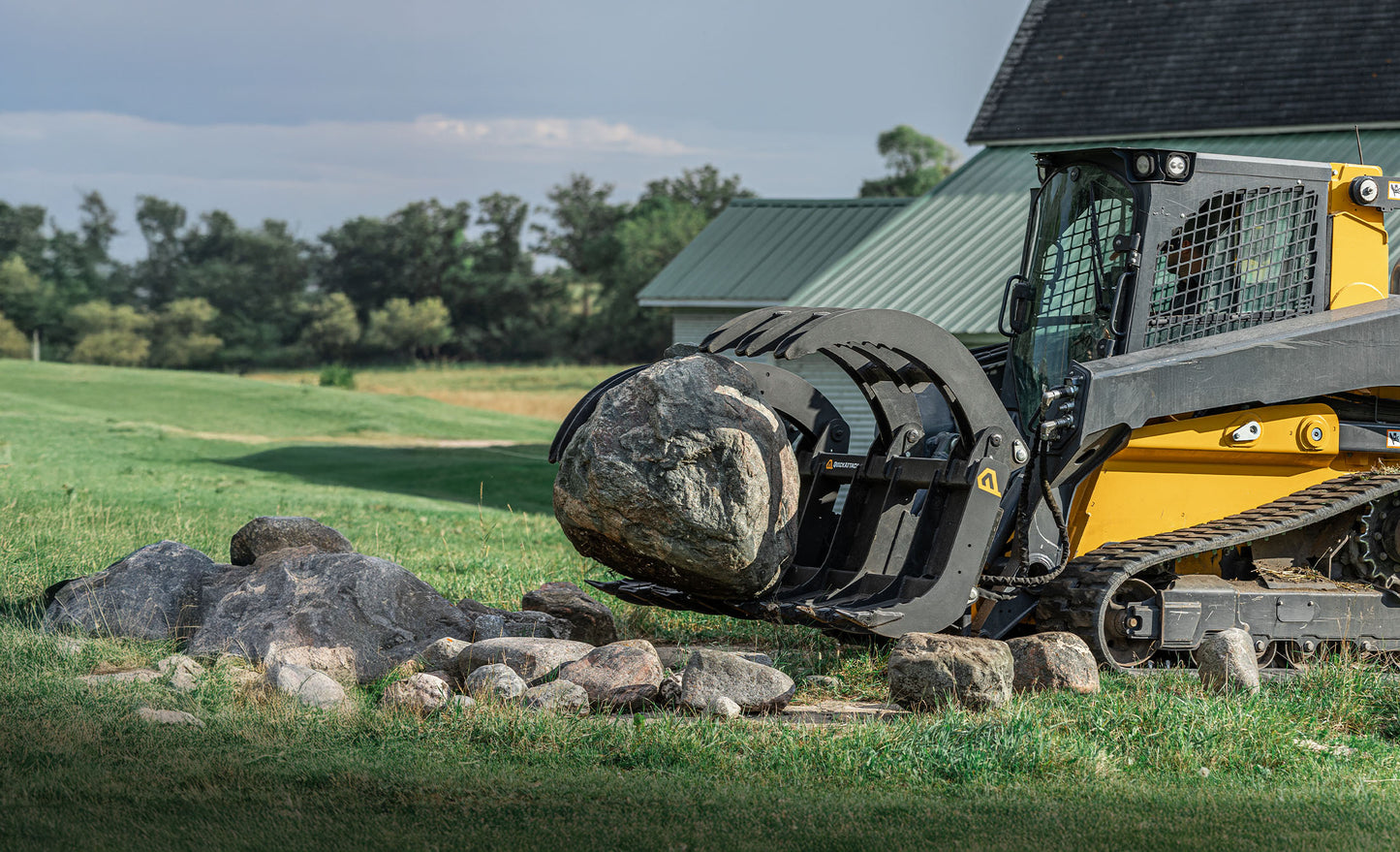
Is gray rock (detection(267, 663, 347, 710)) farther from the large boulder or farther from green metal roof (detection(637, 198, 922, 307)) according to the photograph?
green metal roof (detection(637, 198, 922, 307))

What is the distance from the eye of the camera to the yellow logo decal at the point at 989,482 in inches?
296

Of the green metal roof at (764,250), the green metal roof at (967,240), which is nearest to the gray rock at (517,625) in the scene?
the green metal roof at (967,240)

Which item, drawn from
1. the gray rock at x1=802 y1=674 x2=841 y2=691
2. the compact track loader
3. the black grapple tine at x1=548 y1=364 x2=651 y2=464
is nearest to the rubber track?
the compact track loader

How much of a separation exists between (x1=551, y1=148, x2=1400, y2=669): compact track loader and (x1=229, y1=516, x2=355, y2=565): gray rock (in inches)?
99.4

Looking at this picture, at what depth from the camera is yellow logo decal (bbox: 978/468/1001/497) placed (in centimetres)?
752

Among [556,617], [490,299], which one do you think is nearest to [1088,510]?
[556,617]

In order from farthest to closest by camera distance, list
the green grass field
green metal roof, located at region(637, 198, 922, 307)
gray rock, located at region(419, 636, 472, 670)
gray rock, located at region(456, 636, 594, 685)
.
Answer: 1. green metal roof, located at region(637, 198, 922, 307)
2. gray rock, located at region(419, 636, 472, 670)
3. gray rock, located at region(456, 636, 594, 685)
4. the green grass field

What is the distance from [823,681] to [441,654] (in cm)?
216

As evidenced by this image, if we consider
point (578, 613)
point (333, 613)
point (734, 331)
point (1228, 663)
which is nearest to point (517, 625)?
point (578, 613)

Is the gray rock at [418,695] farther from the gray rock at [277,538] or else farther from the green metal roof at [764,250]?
the green metal roof at [764,250]

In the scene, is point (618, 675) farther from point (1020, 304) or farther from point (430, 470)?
point (430, 470)

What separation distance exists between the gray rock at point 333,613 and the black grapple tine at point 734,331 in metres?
2.66

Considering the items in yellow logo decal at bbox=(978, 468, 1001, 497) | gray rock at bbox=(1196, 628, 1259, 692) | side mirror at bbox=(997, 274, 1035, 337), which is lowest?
gray rock at bbox=(1196, 628, 1259, 692)

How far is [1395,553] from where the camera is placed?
8594 millimetres
